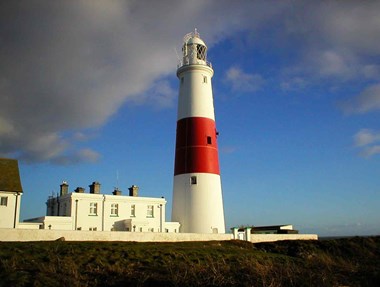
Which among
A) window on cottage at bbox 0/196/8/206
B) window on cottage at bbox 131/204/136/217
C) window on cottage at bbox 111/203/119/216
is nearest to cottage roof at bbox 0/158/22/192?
window on cottage at bbox 0/196/8/206

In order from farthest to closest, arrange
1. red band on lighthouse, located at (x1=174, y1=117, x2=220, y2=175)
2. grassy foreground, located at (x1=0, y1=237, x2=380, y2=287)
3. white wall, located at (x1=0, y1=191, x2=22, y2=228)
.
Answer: red band on lighthouse, located at (x1=174, y1=117, x2=220, y2=175)
white wall, located at (x1=0, y1=191, x2=22, y2=228)
grassy foreground, located at (x1=0, y1=237, x2=380, y2=287)

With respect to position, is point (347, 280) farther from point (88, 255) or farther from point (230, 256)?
point (88, 255)

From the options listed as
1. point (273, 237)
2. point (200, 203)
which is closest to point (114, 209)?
point (200, 203)

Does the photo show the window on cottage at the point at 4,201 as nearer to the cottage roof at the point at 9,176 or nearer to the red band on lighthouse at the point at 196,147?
the cottage roof at the point at 9,176

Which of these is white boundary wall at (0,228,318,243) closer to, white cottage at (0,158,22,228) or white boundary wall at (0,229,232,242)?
white boundary wall at (0,229,232,242)

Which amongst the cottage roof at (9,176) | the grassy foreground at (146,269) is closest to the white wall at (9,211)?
the cottage roof at (9,176)

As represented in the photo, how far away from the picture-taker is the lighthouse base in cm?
3534

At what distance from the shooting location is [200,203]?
35.4 meters

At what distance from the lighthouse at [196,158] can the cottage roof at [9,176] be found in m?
12.9

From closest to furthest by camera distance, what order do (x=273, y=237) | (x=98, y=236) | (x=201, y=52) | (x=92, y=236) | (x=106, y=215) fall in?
(x=92, y=236)
(x=98, y=236)
(x=106, y=215)
(x=273, y=237)
(x=201, y=52)

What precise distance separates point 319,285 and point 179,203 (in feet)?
74.1

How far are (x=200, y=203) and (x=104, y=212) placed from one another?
8427 millimetres

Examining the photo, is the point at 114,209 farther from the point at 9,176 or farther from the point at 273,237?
the point at 273,237

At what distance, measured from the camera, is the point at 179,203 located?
36469 millimetres
